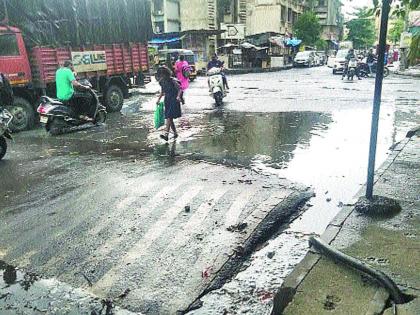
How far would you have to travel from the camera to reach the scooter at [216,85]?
1380 cm

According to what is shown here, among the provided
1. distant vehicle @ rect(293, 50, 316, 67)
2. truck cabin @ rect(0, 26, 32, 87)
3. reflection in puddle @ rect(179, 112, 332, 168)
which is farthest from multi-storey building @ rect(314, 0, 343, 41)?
truck cabin @ rect(0, 26, 32, 87)

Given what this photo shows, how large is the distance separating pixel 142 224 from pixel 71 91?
6679mm

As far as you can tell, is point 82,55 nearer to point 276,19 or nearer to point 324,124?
point 324,124

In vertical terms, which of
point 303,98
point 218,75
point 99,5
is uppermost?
point 99,5

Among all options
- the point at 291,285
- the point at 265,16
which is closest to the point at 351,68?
the point at 291,285

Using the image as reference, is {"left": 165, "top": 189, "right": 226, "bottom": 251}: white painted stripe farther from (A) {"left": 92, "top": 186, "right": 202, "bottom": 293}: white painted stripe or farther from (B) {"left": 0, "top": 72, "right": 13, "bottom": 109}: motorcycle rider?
(B) {"left": 0, "top": 72, "right": 13, "bottom": 109}: motorcycle rider

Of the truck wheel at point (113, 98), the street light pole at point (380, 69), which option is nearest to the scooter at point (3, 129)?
the truck wheel at point (113, 98)

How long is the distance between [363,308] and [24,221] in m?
3.86

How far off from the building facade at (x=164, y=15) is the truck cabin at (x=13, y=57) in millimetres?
29979

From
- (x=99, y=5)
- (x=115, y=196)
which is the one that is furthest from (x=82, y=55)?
(x=115, y=196)

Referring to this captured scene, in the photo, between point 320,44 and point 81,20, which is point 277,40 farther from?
point 81,20

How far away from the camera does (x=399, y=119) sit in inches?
427

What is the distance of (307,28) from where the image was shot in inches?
1991

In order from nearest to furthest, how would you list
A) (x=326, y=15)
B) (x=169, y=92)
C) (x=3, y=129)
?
(x=3, y=129), (x=169, y=92), (x=326, y=15)
